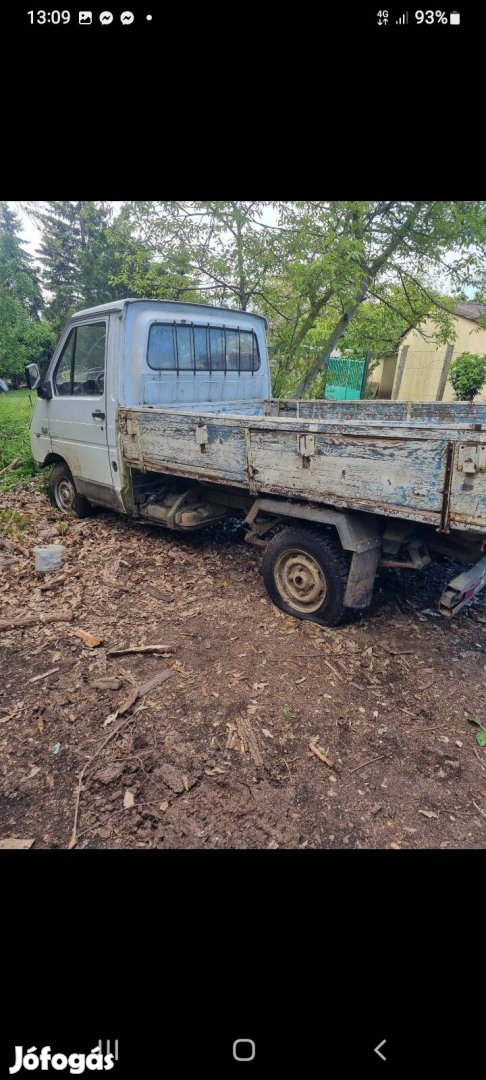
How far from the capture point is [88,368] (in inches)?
213

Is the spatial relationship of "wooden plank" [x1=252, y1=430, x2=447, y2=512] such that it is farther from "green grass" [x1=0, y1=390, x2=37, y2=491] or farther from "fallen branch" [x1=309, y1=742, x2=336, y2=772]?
"green grass" [x1=0, y1=390, x2=37, y2=491]

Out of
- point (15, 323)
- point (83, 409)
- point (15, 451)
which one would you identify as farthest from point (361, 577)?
point (15, 323)

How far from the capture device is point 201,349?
552cm

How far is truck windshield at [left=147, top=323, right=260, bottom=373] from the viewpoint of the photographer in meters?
5.11

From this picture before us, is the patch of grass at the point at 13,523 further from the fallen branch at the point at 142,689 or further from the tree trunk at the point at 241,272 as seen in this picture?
the tree trunk at the point at 241,272

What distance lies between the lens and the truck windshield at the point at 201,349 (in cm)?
511

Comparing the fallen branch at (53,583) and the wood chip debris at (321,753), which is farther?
the fallen branch at (53,583)

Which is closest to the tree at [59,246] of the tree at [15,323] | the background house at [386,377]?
the tree at [15,323]

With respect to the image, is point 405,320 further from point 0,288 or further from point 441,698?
point 0,288

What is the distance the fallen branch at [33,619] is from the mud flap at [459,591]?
2790mm

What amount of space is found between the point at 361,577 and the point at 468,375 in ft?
45.8

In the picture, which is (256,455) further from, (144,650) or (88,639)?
(88,639)

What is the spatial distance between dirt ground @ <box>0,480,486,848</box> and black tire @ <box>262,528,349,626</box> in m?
0.17

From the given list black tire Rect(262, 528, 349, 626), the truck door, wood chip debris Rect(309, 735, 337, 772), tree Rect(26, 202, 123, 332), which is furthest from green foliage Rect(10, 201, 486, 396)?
tree Rect(26, 202, 123, 332)
